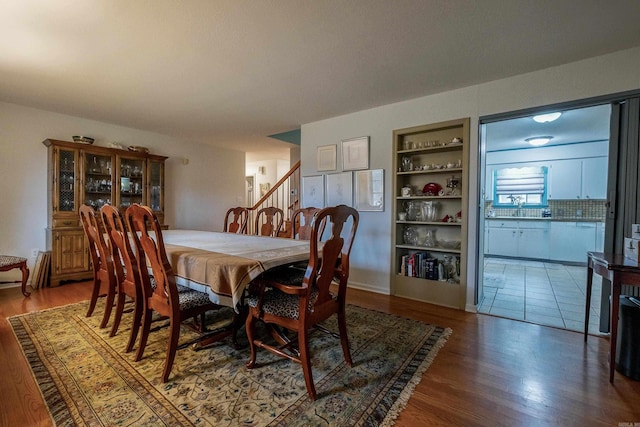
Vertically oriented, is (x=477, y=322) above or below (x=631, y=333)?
below

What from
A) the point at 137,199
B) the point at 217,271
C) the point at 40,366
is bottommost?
the point at 40,366

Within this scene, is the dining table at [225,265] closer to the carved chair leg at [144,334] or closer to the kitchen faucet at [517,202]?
the carved chair leg at [144,334]

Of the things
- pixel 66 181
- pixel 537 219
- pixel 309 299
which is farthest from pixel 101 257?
pixel 537 219

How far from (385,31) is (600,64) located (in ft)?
6.09

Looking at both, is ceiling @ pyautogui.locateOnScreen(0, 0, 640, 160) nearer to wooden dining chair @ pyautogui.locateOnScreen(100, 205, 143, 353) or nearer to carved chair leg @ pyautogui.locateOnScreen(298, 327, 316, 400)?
wooden dining chair @ pyautogui.locateOnScreen(100, 205, 143, 353)

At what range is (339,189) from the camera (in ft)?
12.5

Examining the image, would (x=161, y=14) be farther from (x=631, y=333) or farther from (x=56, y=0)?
(x=631, y=333)

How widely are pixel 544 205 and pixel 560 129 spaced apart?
1.86 m

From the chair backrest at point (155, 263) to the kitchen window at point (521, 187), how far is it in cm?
656

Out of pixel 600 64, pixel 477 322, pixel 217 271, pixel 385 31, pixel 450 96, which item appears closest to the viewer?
pixel 217 271

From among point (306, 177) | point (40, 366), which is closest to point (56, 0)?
point (40, 366)

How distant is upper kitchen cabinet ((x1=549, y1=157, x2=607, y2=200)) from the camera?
5.01m

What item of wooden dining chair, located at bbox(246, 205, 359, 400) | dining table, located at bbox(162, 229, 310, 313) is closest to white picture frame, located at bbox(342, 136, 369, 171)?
dining table, located at bbox(162, 229, 310, 313)

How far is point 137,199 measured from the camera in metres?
4.37
